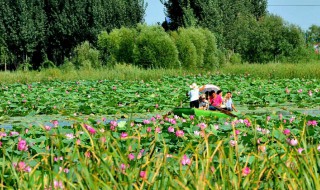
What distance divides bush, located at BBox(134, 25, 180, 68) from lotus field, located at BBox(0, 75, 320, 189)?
4.58 metres

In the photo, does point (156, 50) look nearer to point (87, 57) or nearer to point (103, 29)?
point (87, 57)

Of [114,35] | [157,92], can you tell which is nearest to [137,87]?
[157,92]

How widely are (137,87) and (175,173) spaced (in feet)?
47.5

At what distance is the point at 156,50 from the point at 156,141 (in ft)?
73.3

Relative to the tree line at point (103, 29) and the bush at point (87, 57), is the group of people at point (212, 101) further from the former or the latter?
the tree line at point (103, 29)

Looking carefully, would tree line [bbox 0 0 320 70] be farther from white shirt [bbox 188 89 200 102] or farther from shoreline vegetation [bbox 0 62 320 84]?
white shirt [bbox 188 89 200 102]

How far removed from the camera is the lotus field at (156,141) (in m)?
3.33

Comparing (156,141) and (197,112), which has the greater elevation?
(156,141)

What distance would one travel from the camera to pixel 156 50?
2770cm

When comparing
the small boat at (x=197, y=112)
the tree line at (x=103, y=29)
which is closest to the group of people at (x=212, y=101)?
the small boat at (x=197, y=112)

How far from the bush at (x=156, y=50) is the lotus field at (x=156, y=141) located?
4.58 metres

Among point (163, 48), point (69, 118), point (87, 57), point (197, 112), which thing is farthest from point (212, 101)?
point (87, 57)

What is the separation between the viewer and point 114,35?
30.9m

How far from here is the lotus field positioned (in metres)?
3.33
